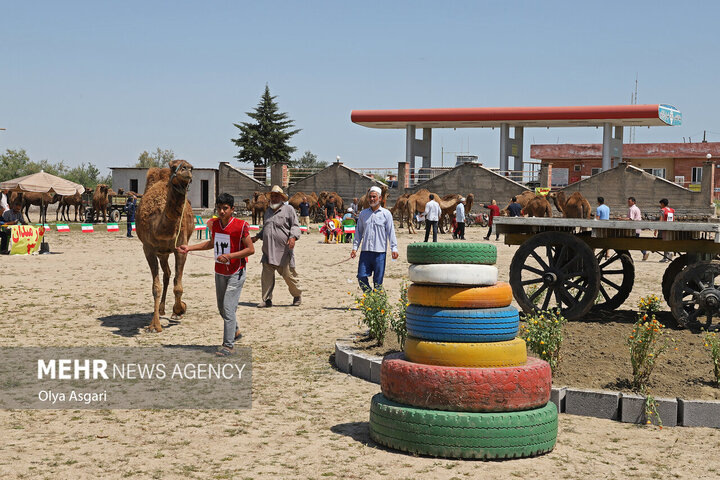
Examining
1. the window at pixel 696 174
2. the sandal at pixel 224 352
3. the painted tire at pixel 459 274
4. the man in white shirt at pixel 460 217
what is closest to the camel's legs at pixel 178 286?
the sandal at pixel 224 352

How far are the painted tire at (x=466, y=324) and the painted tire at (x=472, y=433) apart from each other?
0.59 m

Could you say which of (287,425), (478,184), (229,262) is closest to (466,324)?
(287,425)

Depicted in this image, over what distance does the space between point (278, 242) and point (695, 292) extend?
611 cm

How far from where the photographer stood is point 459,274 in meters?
6.14

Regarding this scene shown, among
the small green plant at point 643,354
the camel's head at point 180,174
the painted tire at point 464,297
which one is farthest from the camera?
the camel's head at point 180,174

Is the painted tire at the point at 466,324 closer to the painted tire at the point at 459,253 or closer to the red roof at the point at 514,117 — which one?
the painted tire at the point at 459,253

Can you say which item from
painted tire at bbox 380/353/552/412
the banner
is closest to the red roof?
the banner

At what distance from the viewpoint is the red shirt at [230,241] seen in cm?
898

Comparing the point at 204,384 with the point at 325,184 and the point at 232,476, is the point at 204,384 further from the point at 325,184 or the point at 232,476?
the point at 325,184

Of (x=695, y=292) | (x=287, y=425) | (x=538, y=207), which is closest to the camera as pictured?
(x=287, y=425)

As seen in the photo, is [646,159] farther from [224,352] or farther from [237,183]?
[224,352]

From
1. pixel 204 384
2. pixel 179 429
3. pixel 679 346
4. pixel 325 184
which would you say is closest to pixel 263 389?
pixel 204 384

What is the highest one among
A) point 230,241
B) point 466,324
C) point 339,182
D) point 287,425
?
point 339,182

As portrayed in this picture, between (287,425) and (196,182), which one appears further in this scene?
(196,182)
